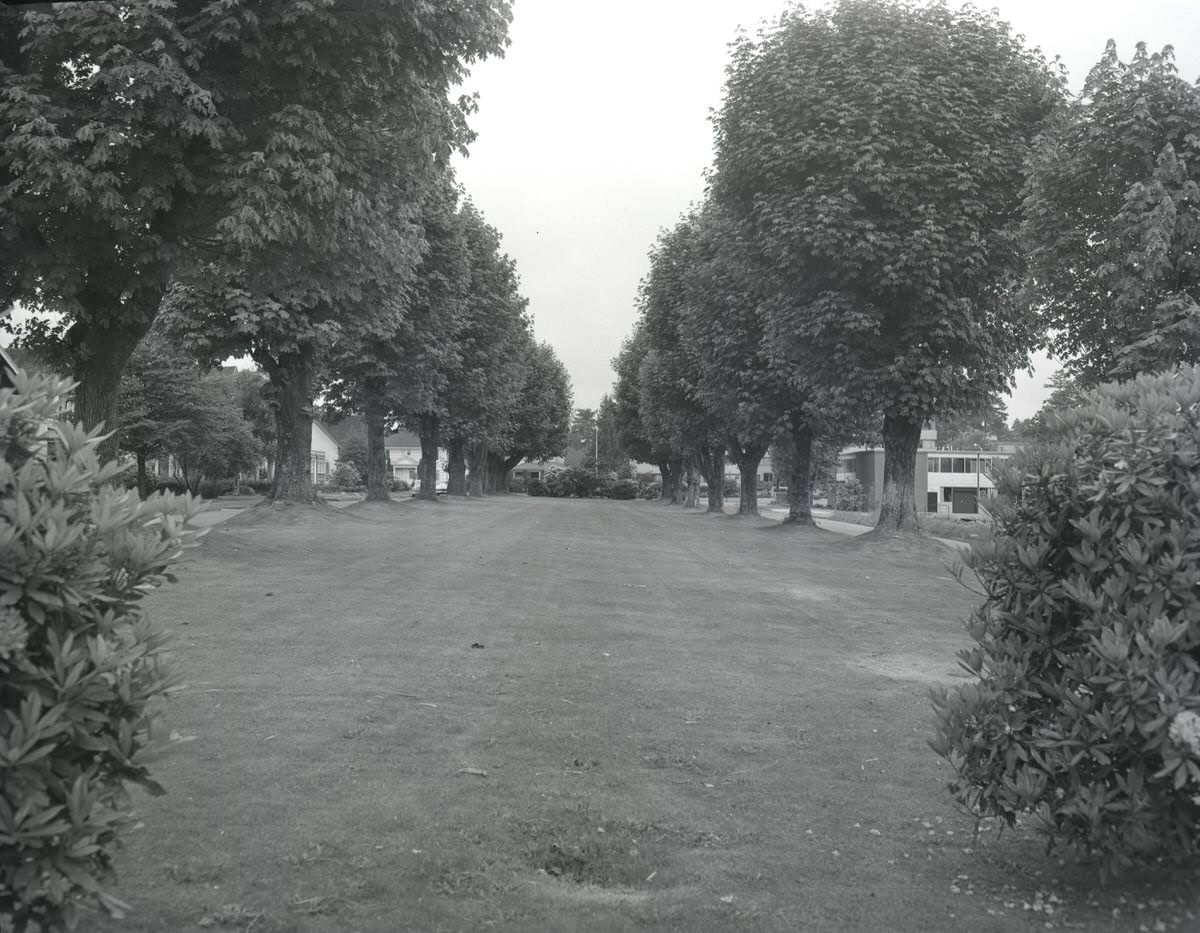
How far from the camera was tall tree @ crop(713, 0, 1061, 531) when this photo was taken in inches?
915

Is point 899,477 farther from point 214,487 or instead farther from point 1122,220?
point 214,487

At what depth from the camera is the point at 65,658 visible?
279 cm

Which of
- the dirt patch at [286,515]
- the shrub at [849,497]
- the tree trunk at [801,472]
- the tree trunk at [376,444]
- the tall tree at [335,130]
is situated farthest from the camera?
the shrub at [849,497]

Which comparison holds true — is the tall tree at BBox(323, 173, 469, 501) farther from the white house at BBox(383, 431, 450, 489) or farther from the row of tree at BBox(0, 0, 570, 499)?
the white house at BBox(383, 431, 450, 489)

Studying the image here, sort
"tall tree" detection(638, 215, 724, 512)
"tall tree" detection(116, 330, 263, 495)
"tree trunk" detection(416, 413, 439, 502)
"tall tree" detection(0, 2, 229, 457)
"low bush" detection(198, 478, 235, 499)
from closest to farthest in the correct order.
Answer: "tall tree" detection(0, 2, 229, 457) → "tall tree" detection(638, 215, 724, 512) → "tree trunk" detection(416, 413, 439, 502) → "tall tree" detection(116, 330, 263, 495) → "low bush" detection(198, 478, 235, 499)

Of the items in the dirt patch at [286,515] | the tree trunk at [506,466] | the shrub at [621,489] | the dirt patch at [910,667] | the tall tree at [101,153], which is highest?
the tall tree at [101,153]

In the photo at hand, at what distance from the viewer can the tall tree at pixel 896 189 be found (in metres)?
23.2

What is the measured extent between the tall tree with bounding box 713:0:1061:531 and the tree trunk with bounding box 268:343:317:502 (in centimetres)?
1314

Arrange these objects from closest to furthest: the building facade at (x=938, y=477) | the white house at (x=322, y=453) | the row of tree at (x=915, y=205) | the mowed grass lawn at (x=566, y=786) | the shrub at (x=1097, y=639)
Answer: the shrub at (x=1097, y=639), the mowed grass lawn at (x=566, y=786), the row of tree at (x=915, y=205), the building facade at (x=938, y=477), the white house at (x=322, y=453)

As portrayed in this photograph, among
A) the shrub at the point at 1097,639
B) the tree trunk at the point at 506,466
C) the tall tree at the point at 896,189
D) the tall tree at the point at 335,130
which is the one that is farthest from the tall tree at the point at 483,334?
the tree trunk at the point at 506,466

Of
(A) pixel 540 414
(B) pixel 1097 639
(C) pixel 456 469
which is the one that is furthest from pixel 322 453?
(B) pixel 1097 639

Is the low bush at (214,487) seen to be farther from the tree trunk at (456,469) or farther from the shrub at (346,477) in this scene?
the shrub at (346,477)

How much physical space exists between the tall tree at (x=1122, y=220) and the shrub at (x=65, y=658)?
17.2 m

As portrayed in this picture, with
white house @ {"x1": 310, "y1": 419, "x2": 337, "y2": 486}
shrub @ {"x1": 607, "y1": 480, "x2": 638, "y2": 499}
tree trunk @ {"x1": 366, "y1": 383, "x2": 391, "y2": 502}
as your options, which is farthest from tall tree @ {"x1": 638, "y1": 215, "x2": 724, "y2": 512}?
white house @ {"x1": 310, "y1": 419, "x2": 337, "y2": 486}
